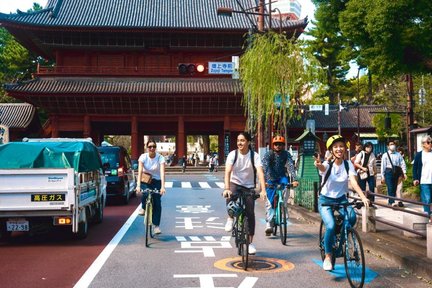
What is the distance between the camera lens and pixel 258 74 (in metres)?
18.2

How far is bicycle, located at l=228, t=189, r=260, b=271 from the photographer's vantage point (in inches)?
271

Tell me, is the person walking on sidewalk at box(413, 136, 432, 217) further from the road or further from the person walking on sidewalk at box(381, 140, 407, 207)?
the person walking on sidewalk at box(381, 140, 407, 207)

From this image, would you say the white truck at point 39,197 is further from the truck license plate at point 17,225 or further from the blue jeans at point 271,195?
the blue jeans at point 271,195

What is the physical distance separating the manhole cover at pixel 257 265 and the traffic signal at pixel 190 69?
32.0 meters

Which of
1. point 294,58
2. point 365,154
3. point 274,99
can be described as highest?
point 294,58

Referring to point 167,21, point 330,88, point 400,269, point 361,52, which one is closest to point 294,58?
point 361,52

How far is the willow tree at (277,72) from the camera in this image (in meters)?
18.0

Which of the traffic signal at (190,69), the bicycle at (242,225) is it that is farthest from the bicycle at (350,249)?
the traffic signal at (190,69)

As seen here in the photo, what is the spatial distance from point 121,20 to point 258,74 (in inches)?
904

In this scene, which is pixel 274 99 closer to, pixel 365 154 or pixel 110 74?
pixel 365 154

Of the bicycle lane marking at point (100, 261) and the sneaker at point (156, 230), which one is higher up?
the sneaker at point (156, 230)

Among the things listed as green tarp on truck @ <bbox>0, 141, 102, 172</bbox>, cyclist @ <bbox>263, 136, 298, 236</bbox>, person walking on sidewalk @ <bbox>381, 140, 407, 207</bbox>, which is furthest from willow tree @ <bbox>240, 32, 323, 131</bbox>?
green tarp on truck @ <bbox>0, 141, 102, 172</bbox>

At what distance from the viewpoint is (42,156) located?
374 inches

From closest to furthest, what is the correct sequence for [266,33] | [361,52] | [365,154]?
[361,52] → [365,154] → [266,33]
